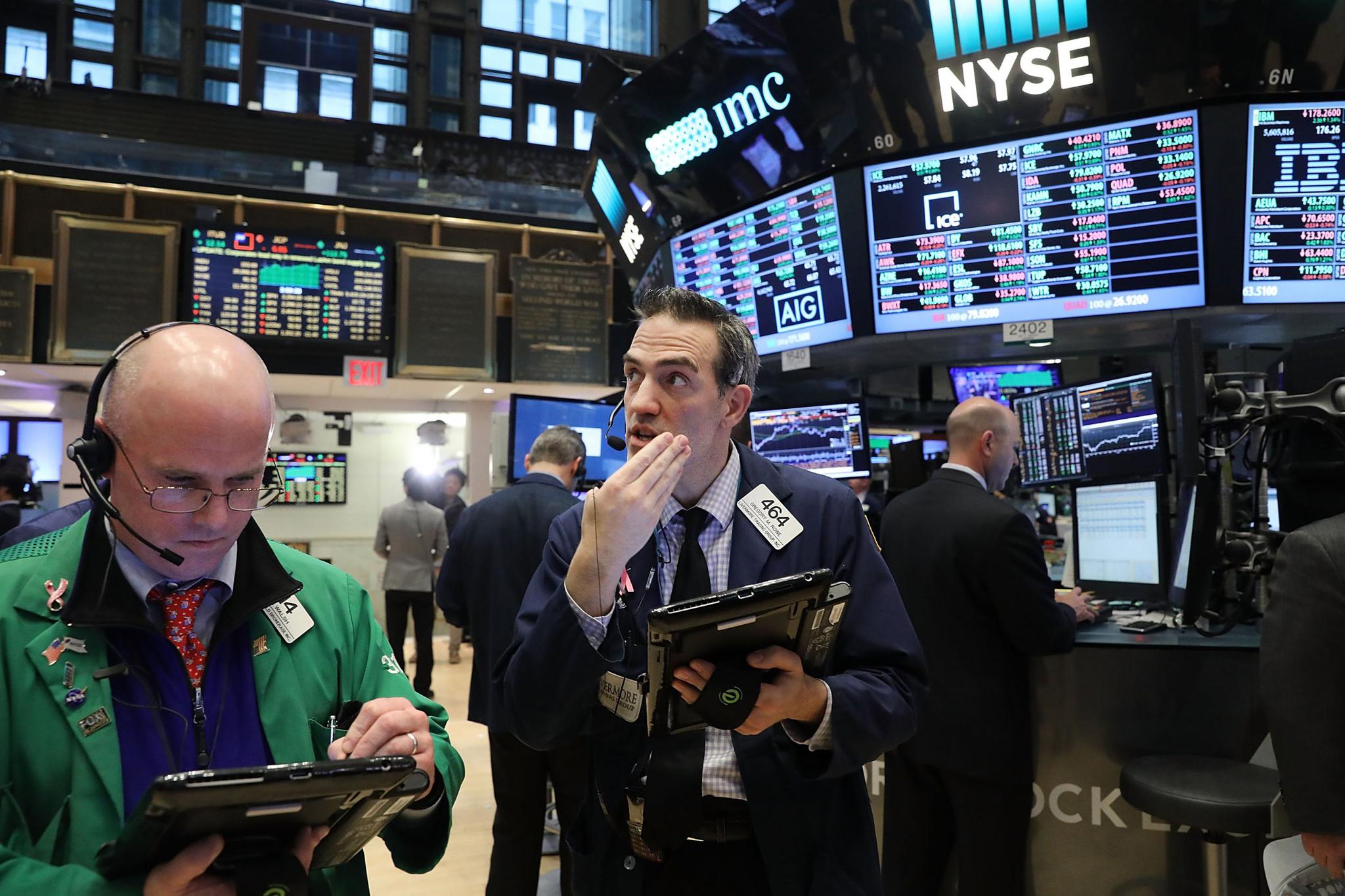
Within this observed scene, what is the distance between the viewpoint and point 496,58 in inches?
604

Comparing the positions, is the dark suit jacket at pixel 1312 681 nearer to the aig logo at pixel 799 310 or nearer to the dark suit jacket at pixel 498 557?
the aig logo at pixel 799 310

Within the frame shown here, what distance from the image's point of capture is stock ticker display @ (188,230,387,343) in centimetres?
698

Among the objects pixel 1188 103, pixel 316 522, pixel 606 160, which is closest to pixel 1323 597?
pixel 1188 103

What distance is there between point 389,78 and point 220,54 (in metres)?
2.49

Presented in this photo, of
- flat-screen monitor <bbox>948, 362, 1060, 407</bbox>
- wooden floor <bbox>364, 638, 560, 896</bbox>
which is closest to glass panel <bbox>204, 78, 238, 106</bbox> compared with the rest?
wooden floor <bbox>364, 638, 560, 896</bbox>

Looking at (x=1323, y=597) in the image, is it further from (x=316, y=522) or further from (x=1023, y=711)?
(x=316, y=522)

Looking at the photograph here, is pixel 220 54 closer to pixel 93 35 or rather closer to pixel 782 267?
pixel 93 35

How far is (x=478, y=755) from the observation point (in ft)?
18.3

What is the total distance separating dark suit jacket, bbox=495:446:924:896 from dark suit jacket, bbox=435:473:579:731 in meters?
1.88

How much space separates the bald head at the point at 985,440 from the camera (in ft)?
9.75

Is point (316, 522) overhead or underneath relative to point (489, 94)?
underneath

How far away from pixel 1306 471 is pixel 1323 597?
786 mm

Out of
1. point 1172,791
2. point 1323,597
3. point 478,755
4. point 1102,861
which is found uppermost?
point 1323,597

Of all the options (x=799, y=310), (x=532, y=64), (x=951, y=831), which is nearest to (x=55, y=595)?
(x=951, y=831)
